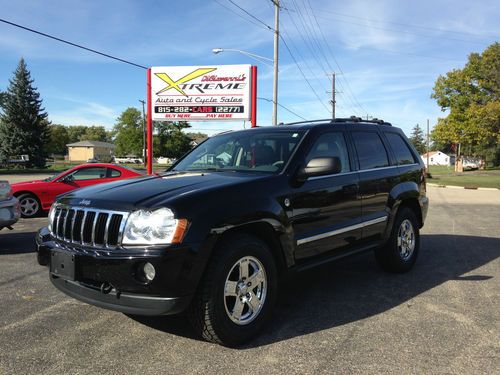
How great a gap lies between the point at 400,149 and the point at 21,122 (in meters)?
48.3

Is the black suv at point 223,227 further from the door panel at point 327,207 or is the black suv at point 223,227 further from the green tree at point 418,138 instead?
the green tree at point 418,138

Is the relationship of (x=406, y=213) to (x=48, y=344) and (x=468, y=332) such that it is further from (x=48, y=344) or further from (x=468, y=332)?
(x=48, y=344)

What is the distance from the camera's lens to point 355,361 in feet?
10.9

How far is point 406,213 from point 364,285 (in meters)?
1.19

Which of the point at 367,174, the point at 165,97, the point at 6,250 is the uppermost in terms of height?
the point at 165,97

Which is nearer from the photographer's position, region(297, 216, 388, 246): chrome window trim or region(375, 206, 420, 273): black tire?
region(297, 216, 388, 246): chrome window trim

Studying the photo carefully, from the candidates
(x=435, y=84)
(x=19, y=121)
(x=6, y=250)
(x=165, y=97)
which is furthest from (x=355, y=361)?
(x=435, y=84)

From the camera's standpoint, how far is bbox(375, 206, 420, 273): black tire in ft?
18.4

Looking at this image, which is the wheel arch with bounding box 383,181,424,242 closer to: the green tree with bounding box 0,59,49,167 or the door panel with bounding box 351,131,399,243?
the door panel with bounding box 351,131,399,243

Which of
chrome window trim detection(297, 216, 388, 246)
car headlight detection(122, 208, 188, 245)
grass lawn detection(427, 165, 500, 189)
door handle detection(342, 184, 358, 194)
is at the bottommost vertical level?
grass lawn detection(427, 165, 500, 189)

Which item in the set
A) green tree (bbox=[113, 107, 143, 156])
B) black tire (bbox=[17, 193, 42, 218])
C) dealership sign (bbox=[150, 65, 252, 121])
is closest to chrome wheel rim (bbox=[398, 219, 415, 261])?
black tire (bbox=[17, 193, 42, 218])

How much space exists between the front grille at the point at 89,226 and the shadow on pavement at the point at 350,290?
3.43ft

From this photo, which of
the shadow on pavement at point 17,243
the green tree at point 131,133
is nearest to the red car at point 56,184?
the shadow on pavement at point 17,243

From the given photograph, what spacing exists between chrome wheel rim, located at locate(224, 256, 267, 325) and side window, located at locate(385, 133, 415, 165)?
119 inches
